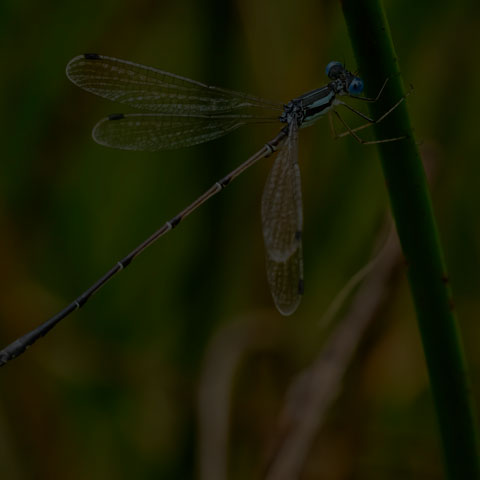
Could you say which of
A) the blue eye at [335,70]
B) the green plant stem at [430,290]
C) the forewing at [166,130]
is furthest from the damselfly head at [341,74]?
the green plant stem at [430,290]

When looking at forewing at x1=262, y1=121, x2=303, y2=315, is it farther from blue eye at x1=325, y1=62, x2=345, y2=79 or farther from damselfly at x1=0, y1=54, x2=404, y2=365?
blue eye at x1=325, y1=62, x2=345, y2=79

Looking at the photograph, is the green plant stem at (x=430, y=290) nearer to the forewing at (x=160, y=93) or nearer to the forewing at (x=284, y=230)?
the forewing at (x=284, y=230)

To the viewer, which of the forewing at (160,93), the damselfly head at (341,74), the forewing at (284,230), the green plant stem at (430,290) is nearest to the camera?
the green plant stem at (430,290)

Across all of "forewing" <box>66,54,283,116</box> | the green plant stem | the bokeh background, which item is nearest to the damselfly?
"forewing" <box>66,54,283,116</box>

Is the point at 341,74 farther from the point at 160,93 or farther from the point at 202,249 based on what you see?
the point at 202,249

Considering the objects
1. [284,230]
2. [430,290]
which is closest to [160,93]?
[284,230]

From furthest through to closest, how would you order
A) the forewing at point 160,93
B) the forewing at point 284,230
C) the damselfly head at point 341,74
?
the forewing at point 160,93
the damselfly head at point 341,74
the forewing at point 284,230

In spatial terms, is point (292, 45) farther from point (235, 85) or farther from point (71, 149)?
point (71, 149)
